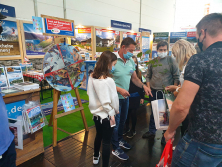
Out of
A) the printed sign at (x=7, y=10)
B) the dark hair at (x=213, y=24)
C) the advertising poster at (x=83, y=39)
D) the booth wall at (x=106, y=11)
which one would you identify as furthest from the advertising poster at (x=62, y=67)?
the advertising poster at (x=83, y=39)

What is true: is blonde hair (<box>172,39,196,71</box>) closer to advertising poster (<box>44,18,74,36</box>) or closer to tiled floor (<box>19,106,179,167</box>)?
tiled floor (<box>19,106,179,167</box>)

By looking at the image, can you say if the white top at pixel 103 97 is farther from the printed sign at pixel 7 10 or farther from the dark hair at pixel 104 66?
the printed sign at pixel 7 10

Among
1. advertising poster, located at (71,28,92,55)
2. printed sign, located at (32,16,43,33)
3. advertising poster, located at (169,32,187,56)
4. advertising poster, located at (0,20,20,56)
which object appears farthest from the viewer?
advertising poster, located at (169,32,187,56)

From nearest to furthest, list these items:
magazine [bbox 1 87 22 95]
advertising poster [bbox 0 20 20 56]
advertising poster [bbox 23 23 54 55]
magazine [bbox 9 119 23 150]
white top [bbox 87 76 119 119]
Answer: white top [bbox 87 76 119 119] → magazine [bbox 9 119 23 150] → magazine [bbox 1 87 22 95] → advertising poster [bbox 0 20 20 56] → advertising poster [bbox 23 23 54 55]

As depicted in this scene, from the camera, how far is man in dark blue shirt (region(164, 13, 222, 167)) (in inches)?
35.9

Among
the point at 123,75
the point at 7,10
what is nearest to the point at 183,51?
the point at 123,75

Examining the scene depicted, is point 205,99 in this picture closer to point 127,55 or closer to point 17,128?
point 127,55

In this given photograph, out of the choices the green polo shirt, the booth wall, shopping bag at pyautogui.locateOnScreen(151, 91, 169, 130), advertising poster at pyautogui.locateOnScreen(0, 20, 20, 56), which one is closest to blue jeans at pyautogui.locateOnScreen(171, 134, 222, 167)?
shopping bag at pyautogui.locateOnScreen(151, 91, 169, 130)

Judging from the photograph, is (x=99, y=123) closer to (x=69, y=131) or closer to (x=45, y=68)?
(x=45, y=68)

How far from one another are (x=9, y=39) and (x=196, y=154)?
18.6 ft

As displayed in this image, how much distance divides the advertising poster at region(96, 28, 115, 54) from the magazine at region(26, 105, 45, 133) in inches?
207

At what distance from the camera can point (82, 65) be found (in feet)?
8.76

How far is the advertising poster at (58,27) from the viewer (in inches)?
93.6

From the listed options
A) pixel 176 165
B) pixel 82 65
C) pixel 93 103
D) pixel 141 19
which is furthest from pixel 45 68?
pixel 141 19
